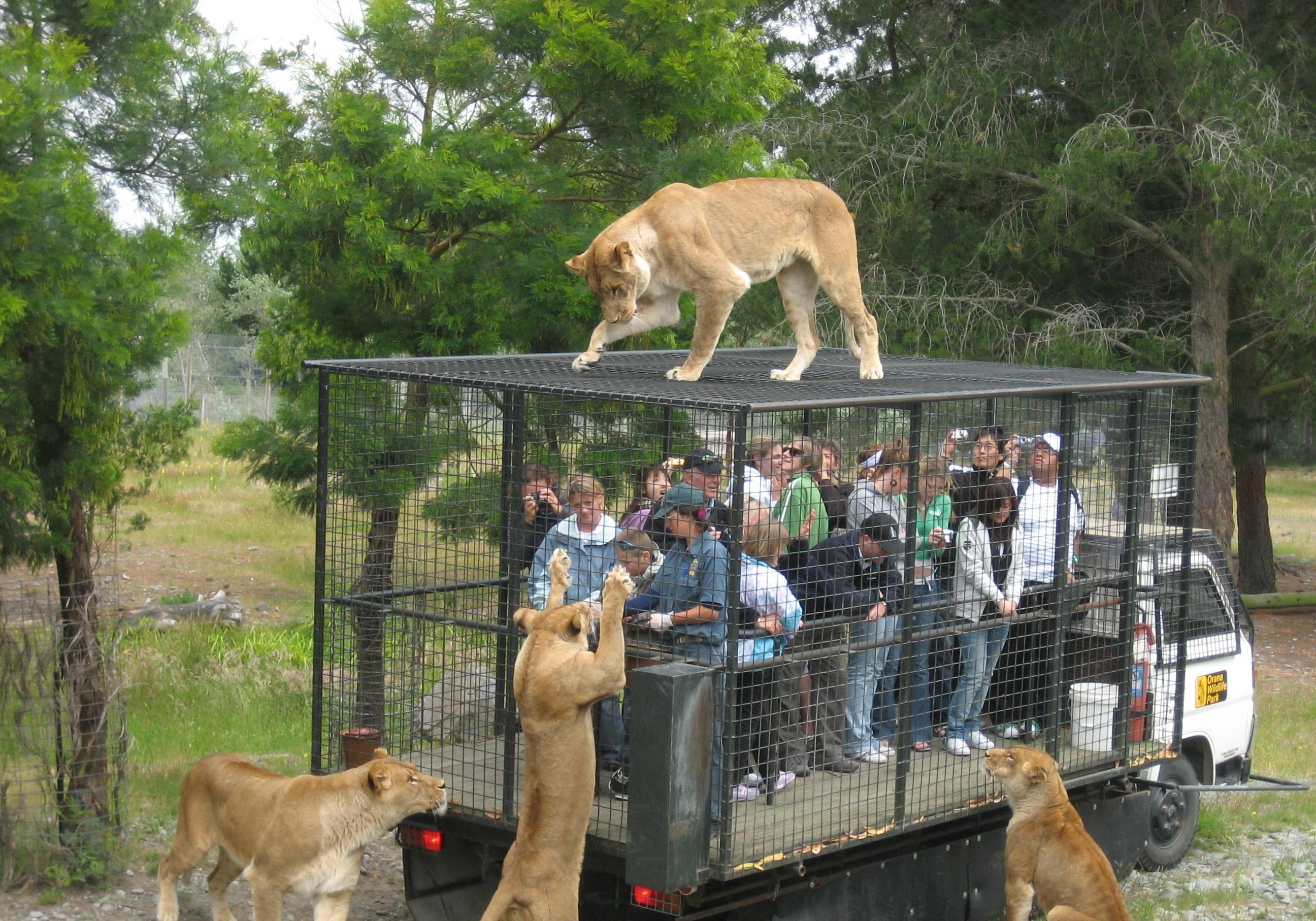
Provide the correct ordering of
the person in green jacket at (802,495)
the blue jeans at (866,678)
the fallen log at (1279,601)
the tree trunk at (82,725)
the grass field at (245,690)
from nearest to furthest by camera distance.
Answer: the person in green jacket at (802,495), the blue jeans at (866,678), the tree trunk at (82,725), the grass field at (245,690), the fallen log at (1279,601)

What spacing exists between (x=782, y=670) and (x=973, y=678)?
3.77 feet

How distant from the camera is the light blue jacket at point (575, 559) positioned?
596 cm

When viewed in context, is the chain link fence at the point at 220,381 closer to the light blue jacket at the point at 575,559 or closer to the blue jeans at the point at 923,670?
the blue jeans at the point at 923,670

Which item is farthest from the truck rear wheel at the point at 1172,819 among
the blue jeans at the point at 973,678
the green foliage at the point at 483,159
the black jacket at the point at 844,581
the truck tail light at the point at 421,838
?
the green foliage at the point at 483,159

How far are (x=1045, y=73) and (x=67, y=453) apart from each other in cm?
1259

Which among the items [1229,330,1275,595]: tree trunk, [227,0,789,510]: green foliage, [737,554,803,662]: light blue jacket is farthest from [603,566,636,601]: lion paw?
[1229,330,1275,595]: tree trunk

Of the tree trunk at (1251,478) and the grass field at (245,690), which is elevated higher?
the tree trunk at (1251,478)

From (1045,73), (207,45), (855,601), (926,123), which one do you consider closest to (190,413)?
(207,45)

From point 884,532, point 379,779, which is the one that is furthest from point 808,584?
point 379,779

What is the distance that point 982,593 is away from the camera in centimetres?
643

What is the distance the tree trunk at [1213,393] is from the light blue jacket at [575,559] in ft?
36.9

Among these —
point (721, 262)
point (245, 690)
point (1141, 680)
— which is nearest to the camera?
point (721, 262)

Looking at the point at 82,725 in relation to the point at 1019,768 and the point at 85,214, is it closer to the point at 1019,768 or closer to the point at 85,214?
the point at 85,214

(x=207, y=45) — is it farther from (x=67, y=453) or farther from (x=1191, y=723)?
(x=1191, y=723)
